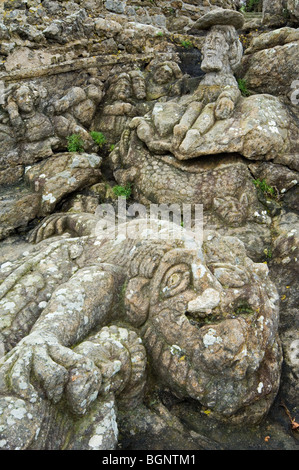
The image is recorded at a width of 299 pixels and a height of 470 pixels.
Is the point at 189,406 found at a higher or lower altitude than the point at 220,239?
lower

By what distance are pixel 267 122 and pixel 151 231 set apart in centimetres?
365

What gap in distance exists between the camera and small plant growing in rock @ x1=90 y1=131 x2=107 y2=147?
28.5ft

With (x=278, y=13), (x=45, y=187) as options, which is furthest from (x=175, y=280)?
(x=278, y=13)

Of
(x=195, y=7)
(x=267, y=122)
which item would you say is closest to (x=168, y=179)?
(x=267, y=122)

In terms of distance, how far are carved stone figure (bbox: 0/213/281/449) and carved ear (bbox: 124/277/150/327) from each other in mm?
12

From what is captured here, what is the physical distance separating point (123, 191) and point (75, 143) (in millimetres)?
1536

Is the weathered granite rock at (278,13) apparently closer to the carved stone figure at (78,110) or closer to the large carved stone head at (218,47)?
the large carved stone head at (218,47)

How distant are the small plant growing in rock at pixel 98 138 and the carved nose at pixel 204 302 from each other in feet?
17.7

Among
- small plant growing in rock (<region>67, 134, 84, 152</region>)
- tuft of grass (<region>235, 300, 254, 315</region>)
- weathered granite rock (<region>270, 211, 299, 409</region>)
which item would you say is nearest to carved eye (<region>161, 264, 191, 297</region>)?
tuft of grass (<region>235, 300, 254, 315</region>)

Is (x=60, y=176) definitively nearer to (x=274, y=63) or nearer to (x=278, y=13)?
(x=274, y=63)

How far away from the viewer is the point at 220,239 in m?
5.55

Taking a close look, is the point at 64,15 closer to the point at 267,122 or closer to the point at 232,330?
the point at 267,122

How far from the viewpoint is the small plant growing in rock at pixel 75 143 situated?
828 cm

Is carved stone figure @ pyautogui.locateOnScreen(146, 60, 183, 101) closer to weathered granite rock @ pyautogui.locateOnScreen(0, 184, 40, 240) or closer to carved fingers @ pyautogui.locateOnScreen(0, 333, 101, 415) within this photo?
weathered granite rock @ pyautogui.locateOnScreen(0, 184, 40, 240)
